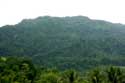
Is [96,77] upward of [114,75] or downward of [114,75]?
downward

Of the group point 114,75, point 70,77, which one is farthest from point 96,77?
point 70,77

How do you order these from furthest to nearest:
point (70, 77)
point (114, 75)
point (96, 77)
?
point (70, 77) < point (114, 75) < point (96, 77)

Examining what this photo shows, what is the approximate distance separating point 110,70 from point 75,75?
9025 mm

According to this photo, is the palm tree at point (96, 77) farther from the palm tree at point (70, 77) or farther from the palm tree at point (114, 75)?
the palm tree at point (70, 77)

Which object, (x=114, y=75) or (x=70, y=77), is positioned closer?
(x=114, y=75)

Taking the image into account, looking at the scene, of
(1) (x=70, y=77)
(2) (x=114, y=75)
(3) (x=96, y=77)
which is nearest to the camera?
(3) (x=96, y=77)

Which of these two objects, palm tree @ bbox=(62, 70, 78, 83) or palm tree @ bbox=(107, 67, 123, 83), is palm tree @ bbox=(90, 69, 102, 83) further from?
palm tree @ bbox=(62, 70, 78, 83)

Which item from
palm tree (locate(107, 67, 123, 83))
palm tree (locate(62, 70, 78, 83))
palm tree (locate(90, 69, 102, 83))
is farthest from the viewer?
palm tree (locate(62, 70, 78, 83))

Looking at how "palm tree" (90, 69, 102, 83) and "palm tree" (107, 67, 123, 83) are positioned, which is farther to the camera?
"palm tree" (90, 69, 102, 83)

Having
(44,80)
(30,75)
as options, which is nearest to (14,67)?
(30,75)

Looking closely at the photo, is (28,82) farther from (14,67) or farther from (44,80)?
(14,67)

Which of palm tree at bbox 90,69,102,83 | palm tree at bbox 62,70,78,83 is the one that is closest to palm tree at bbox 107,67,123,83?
palm tree at bbox 90,69,102,83

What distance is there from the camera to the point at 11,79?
3787 inches

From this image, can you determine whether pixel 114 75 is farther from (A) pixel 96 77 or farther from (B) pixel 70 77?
(B) pixel 70 77
